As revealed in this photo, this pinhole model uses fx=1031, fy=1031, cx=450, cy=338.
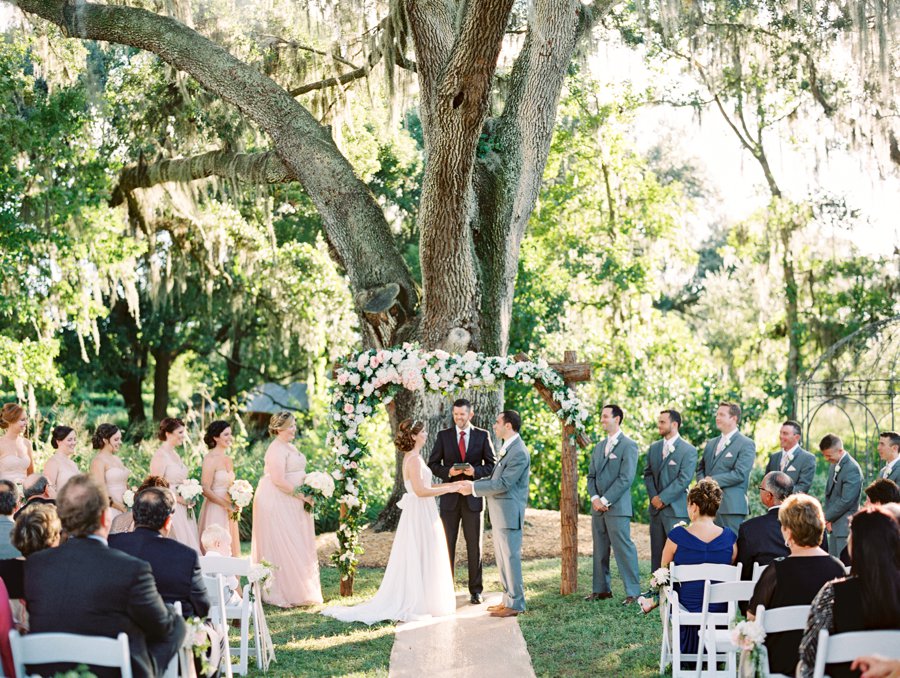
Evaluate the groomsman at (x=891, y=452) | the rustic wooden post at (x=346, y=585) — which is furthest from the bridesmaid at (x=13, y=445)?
the groomsman at (x=891, y=452)

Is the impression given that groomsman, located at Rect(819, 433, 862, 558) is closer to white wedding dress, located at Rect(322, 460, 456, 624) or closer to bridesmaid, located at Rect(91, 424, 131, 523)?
white wedding dress, located at Rect(322, 460, 456, 624)

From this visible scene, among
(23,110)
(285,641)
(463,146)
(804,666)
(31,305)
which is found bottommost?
(285,641)

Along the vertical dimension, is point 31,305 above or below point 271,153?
below

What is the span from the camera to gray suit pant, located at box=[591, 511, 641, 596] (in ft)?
28.4

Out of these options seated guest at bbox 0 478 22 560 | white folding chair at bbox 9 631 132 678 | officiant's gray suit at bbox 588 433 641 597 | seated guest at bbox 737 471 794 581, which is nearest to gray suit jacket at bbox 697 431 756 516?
officiant's gray suit at bbox 588 433 641 597

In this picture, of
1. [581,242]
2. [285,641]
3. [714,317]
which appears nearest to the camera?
[285,641]

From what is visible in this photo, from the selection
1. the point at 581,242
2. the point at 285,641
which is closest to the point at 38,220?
the point at 285,641

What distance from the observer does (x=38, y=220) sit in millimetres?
13008

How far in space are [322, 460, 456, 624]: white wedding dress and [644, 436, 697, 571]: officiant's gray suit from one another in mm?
1869

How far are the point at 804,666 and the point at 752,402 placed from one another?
12721mm

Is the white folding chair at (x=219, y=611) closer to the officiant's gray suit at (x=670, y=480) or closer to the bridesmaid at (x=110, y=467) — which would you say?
the bridesmaid at (x=110, y=467)

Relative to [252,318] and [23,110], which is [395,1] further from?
[252,318]

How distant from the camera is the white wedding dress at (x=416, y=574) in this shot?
8.26 metres

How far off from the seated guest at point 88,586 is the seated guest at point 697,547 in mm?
3337
